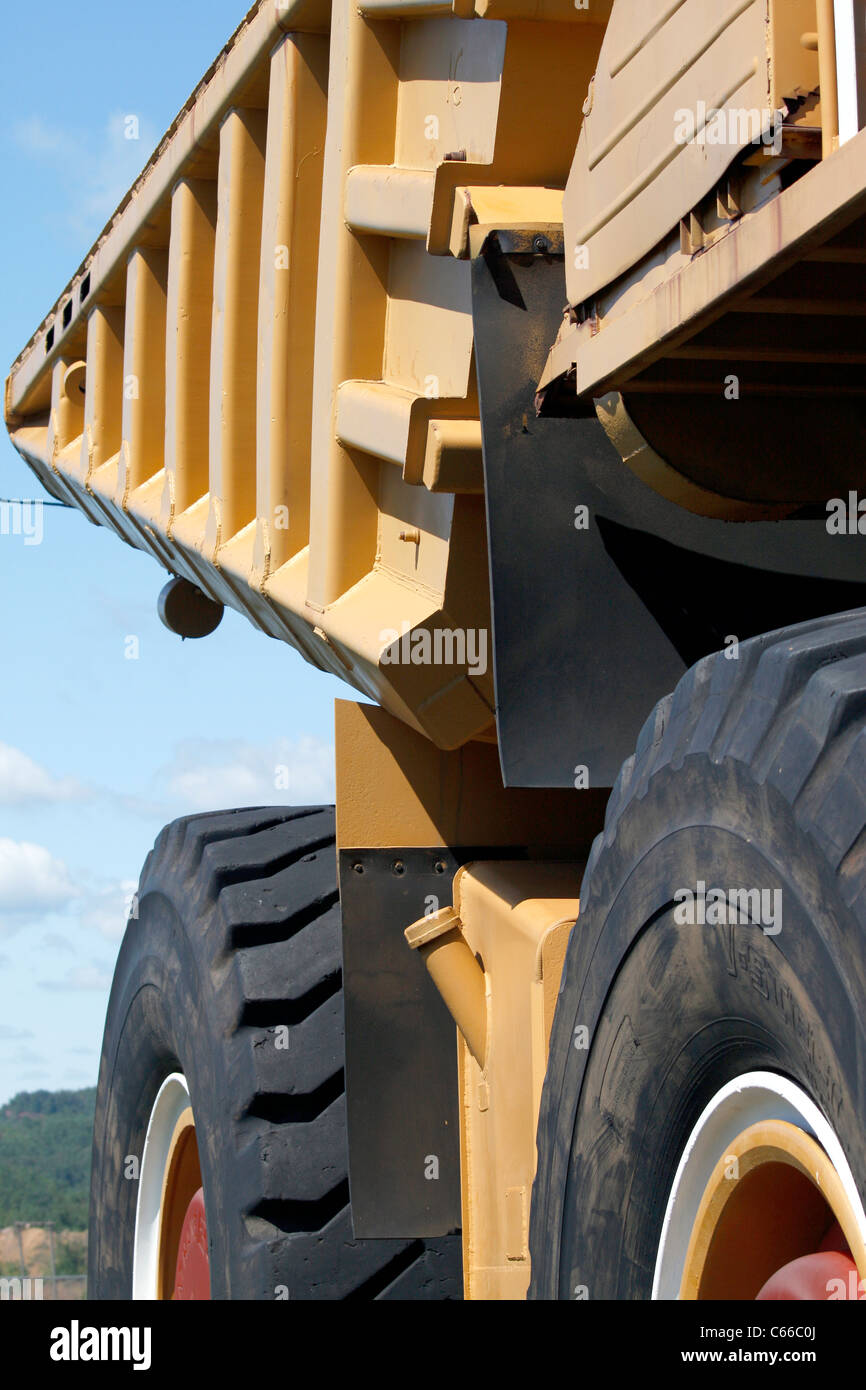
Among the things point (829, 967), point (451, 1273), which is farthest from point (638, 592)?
point (451, 1273)

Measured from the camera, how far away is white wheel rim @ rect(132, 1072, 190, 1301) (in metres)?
4.70

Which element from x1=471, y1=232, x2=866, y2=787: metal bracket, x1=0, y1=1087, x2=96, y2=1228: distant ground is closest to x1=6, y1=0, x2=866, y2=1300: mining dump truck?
x1=471, y1=232, x2=866, y2=787: metal bracket

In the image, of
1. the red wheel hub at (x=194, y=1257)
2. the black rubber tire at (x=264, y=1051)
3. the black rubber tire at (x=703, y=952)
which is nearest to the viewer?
the black rubber tire at (x=703, y=952)

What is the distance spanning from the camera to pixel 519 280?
8.85ft

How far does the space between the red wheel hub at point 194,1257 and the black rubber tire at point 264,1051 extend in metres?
0.31

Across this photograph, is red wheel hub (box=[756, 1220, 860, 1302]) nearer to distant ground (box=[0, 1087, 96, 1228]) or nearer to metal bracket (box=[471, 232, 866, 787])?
metal bracket (box=[471, 232, 866, 787])

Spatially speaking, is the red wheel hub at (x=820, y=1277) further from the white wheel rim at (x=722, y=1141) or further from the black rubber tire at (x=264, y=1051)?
the black rubber tire at (x=264, y=1051)

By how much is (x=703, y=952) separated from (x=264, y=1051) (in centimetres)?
215

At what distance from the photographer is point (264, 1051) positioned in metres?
3.97

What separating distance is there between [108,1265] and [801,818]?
382cm

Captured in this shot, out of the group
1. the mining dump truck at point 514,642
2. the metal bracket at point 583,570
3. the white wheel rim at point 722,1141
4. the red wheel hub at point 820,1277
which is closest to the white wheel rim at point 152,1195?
the mining dump truck at point 514,642

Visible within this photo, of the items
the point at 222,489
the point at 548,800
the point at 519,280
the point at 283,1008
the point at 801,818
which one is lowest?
the point at 801,818

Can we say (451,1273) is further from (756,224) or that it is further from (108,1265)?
(756,224)

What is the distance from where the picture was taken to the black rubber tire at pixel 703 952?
1672 mm
